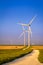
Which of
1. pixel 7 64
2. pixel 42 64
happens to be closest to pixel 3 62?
pixel 7 64

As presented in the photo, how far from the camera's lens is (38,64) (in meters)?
16.7

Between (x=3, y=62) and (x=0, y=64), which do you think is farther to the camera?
(x=3, y=62)

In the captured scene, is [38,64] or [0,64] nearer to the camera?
[0,64]

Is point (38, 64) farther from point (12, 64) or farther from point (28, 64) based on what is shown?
point (12, 64)

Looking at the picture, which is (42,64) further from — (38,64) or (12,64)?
(12,64)

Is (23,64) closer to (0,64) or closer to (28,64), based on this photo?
(28,64)

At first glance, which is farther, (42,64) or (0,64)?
(42,64)

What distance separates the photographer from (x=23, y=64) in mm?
16234

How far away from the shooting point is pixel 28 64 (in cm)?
1627

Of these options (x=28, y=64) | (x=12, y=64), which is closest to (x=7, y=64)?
(x=12, y=64)

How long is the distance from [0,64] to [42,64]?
142 inches

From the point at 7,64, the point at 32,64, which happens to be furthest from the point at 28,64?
the point at 7,64

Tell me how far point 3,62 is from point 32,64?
234 cm

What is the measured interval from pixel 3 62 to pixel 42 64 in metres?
3.21
